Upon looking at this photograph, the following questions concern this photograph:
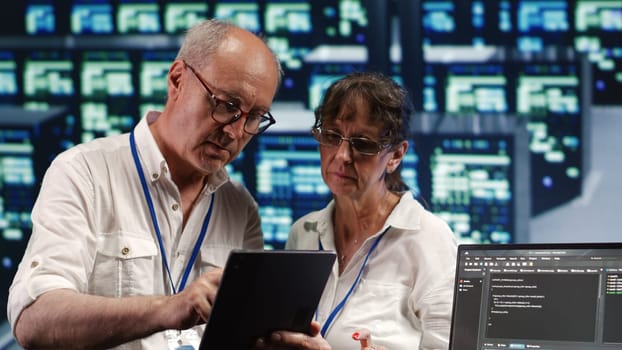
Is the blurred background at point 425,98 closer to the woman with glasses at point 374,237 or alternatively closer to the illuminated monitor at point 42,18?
the illuminated monitor at point 42,18

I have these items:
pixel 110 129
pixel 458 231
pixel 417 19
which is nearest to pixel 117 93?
pixel 110 129

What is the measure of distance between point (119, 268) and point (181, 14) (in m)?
2.25

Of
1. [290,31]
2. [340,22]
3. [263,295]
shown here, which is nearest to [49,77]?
[290,31]

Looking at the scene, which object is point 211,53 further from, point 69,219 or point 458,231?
point 458,231

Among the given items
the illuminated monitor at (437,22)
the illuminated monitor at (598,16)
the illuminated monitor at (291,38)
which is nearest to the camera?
the illuminated monitor at (598,16)

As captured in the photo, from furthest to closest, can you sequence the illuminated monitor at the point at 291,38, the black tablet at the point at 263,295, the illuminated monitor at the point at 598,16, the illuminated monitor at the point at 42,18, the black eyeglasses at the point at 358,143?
the illuminated monitor at the point at 42,18, the illuminated monitor at the point at 291,38, the illuminated monitor at the point at 598,16, the black eyeglasses at the point at 358,143, the black tablet at the point at 263,295

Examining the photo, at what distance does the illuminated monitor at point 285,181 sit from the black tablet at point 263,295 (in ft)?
7.01

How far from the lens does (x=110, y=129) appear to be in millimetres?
4270

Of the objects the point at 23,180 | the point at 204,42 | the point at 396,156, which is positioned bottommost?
the point at 23,180

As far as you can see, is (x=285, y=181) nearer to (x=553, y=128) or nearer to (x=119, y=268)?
(x=553, y=128)

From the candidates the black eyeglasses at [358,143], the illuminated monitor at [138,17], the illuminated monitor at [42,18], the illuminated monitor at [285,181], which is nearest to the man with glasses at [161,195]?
the black eyeglasses at [358,143]

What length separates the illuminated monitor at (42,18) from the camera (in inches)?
172

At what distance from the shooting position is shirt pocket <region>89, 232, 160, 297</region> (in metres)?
2.26

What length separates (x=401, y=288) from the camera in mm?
2488
